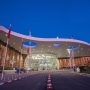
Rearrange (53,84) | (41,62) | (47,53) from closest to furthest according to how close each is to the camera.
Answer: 1. (53,84)
2. (47,53)
3. (41,62)

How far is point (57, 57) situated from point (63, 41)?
38.0 metres

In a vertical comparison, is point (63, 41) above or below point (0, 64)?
above

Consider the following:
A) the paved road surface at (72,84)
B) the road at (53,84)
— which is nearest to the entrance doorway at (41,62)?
the paved road surface at (72,84)

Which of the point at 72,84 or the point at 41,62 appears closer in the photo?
the point at 72,84

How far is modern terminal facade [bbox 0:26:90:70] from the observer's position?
236ft

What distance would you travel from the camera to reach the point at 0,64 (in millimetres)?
61812

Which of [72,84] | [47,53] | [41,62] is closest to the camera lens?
[72,84]

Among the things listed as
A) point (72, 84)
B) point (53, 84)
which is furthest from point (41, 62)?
point (72, 84)

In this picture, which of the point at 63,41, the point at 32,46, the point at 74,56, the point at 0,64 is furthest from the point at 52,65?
the point at 0,64

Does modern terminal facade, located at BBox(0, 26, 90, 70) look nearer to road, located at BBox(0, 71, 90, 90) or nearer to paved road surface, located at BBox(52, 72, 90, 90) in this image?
paved road surface, located at BBox(52, 72, 90, 90)

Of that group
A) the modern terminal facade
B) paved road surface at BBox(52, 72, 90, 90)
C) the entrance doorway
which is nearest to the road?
paved road surface at BBox(52, 72, 90, 90)

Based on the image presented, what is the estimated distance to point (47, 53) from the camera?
344 ft

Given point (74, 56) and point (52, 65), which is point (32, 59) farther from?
point (74, 56)

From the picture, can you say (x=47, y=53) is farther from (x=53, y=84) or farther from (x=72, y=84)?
(x=72, y=84)
